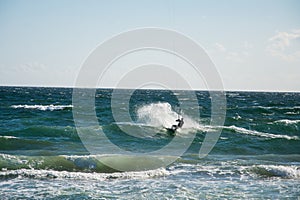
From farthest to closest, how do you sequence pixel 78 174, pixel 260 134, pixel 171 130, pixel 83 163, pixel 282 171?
pixel 171 130, pixel 260 134, pixel 83 163, pixel 282 171, pixel 78 174

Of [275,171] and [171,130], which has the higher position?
[171,130]

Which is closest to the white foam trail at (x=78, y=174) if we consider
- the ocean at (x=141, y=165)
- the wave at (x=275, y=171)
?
the ocean at (x=141, y=165)

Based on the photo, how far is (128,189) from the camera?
11.3m

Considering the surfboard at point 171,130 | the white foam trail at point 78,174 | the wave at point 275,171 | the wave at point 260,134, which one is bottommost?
the wave at point 275,171

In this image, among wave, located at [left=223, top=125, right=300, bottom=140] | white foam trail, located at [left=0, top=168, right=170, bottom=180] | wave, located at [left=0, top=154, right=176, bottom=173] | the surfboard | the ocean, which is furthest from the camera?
the surfboard

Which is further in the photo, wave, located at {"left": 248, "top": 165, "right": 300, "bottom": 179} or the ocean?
wave, located at {"left": 248, "top": 165, "right": 300, "bottom": 179}

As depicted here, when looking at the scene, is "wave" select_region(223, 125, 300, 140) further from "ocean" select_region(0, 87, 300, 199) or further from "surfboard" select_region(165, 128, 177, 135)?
"surfboard" select_region(165, 128, 177, 135)

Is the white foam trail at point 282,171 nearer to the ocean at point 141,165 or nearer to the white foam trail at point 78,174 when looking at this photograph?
the ocean at point 141,165

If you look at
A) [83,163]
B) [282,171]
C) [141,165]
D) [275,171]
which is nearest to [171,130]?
[141,165]

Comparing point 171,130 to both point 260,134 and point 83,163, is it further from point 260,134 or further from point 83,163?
point 83,163

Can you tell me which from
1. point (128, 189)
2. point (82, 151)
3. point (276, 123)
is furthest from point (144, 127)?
point (128, 189)

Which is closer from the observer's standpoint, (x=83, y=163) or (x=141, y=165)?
(x=83, y=163)

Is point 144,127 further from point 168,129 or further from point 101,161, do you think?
point 101,161

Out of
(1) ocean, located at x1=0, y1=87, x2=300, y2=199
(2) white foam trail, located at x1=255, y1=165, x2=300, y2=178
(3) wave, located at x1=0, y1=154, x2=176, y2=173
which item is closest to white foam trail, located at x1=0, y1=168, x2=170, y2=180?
(1) ocean, located at x1=0, y1=87, x2=300, y2=199
